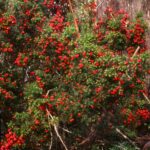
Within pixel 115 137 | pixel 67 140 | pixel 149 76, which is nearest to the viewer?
pixel 67 140

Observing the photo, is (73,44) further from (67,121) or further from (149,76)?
(149,76)

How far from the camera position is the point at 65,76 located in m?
8.49

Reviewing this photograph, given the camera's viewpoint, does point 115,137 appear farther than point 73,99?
Yes

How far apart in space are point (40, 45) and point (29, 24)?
694 millimetres

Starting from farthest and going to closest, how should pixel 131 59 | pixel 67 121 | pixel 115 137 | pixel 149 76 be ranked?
pixel 149 76, pixel 115 137, pixel 67 121, pixel 131 59

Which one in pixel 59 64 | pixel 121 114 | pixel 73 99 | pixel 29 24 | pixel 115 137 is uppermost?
pixel 29 24

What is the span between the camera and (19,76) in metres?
8.87

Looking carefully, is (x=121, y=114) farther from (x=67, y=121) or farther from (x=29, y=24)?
(x=29, y=24)

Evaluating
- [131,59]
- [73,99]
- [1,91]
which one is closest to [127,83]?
[131,59]

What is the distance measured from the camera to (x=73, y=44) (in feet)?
27.4

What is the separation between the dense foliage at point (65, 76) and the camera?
800 cm

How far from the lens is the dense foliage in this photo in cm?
800

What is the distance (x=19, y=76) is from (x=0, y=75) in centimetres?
61

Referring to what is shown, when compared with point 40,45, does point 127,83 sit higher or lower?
lower
